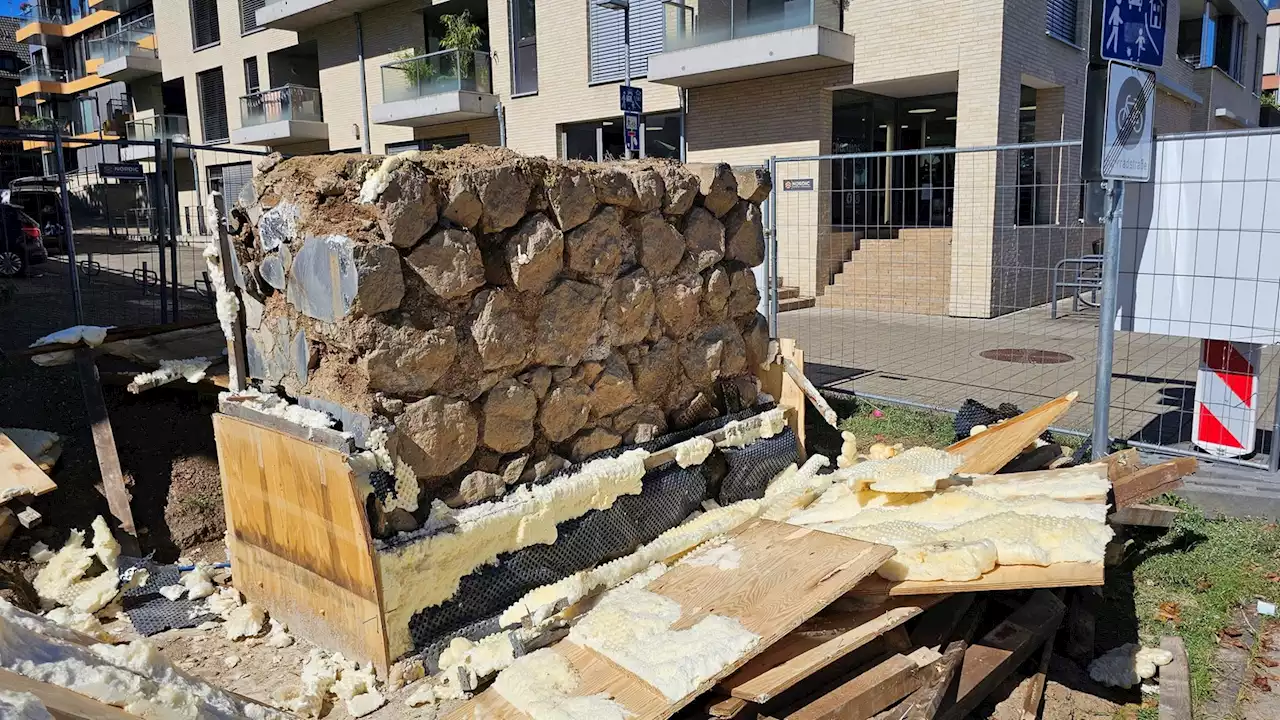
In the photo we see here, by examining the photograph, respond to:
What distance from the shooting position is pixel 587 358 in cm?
475

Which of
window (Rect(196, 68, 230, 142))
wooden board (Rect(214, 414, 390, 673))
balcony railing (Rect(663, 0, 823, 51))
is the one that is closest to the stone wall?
wooden board (Rect(214, 414, 390, 673))

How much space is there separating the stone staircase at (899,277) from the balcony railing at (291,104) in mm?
18219

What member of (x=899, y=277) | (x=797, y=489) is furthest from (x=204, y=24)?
(x=797, y=489)

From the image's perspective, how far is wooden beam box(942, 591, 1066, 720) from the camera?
3486 millimetres

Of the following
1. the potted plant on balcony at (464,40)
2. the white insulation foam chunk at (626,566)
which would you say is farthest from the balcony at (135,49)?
the white insulation foam chunk at (626,566)

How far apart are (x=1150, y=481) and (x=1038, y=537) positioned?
5.00 ft

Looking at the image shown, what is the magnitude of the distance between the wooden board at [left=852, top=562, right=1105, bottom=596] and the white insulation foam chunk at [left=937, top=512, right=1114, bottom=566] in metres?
0.04

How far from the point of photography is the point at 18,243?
50.5ft

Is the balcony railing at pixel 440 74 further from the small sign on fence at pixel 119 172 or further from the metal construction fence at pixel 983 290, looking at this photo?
the small sign on fence at pixel 119 172

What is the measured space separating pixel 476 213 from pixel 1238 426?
5122 mm

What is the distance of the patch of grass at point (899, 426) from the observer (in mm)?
6761

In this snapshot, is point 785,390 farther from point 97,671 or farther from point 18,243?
point 18,243

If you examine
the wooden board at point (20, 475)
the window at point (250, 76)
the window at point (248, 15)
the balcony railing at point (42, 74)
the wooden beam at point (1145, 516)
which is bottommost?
the wooden beam at point (1145, 516)

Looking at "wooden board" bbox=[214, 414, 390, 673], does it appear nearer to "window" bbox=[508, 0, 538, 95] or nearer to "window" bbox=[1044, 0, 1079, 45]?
"window" bbox=[1044, 0, 1079, 45]
